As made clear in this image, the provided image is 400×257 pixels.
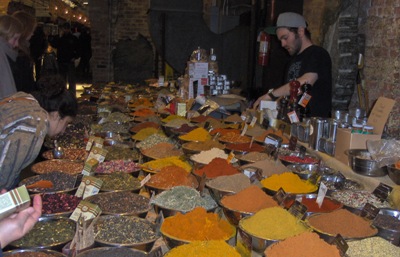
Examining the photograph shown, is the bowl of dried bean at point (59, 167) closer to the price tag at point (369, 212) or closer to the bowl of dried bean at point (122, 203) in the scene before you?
the bowl of dried bean at point (122, 203)

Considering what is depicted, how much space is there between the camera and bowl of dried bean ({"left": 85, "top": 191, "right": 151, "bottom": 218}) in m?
2.12

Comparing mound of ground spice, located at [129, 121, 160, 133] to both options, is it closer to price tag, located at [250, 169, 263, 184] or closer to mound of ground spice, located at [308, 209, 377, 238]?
price tag, located at [250, 169, 263, 184]

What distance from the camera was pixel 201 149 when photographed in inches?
120

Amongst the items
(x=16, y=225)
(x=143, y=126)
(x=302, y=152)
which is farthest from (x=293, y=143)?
(x=16, y=225)

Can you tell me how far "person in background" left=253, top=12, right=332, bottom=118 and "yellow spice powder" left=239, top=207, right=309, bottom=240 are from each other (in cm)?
215

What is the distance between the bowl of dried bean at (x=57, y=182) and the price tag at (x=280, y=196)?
1.01 meters

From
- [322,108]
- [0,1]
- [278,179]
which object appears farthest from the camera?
[0,1]

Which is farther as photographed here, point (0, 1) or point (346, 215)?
point (0, 1)

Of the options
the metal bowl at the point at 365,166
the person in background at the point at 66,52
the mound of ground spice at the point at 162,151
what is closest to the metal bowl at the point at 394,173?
the metal bowl at the point at 365,166

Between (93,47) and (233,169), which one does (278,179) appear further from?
(93,47)

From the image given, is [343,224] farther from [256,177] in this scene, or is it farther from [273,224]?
[256,177]

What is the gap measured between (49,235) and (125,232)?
30cm

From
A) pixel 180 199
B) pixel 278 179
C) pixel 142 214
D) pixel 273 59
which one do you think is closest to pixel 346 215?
pixel 278 179

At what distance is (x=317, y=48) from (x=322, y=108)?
51 centimetres
